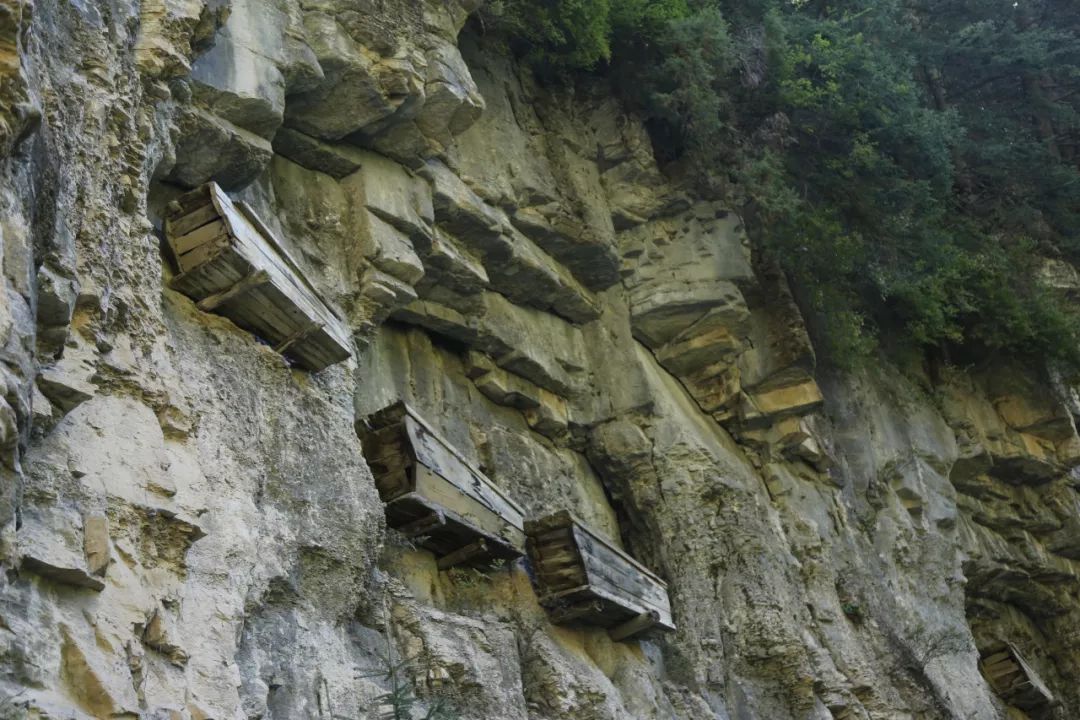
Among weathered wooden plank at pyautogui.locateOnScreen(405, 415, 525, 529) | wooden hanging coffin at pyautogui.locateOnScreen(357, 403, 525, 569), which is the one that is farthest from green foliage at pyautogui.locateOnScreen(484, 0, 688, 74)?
wooden hanging coffin at pyautogui.locateOnScreen(357, 403, 525, 569)

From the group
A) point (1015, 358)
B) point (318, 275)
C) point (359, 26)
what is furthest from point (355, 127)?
point (1015, 358)

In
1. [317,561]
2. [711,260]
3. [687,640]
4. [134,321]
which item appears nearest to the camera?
[134,321]

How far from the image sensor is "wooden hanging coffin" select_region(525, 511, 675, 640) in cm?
870

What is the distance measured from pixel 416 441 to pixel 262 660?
2204 mm

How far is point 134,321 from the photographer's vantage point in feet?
17.8

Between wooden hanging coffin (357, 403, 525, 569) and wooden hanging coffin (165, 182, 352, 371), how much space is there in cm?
93

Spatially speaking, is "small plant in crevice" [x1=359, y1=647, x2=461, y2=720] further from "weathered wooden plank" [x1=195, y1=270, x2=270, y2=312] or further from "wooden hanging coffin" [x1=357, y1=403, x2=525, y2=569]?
"weathered wooden plank" [x1=195, y1=270, x2=270, y2=312]

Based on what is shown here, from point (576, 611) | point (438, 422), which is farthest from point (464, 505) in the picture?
point (438, 422)

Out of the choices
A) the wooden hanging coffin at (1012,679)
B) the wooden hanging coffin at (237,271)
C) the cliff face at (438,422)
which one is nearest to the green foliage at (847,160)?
the cliff face at (438,422)

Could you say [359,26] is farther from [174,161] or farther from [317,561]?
[317,561]

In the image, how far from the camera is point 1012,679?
48.4 ft

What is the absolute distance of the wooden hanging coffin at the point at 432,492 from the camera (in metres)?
7.55

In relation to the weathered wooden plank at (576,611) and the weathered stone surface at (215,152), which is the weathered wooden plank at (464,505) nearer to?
the weathered wooden plank at (576,611)

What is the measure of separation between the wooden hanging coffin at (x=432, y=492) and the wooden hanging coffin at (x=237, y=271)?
0.93m
